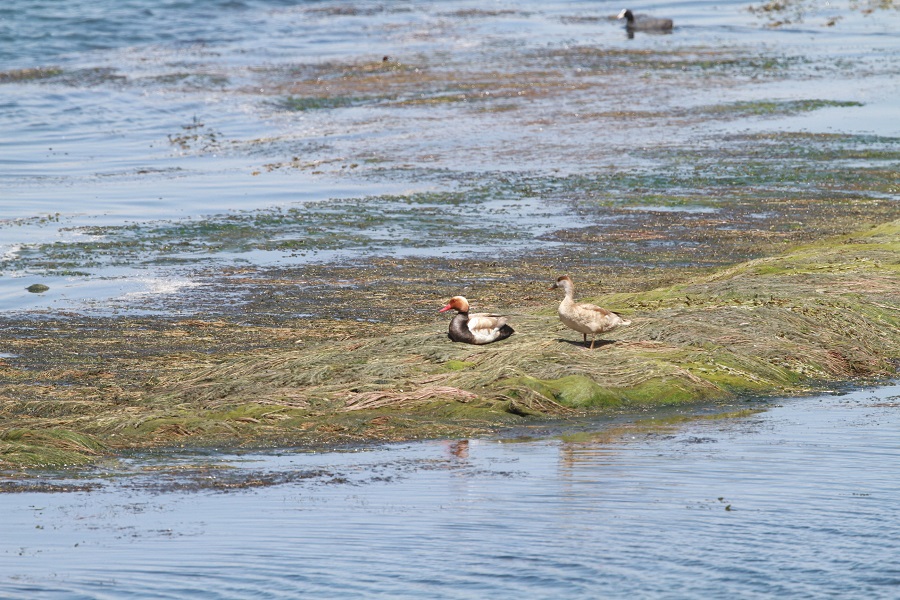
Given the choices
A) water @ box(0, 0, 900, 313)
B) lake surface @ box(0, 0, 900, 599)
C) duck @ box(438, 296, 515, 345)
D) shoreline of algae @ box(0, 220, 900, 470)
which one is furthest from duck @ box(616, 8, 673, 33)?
duck @ box(438, 296, 515, 345)

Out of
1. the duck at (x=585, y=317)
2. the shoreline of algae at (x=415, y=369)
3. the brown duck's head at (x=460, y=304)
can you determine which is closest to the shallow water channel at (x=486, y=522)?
the shoreline of algae at (x=415, y=369)

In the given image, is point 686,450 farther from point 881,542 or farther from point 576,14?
point 576,14

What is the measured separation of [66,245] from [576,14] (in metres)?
35.0

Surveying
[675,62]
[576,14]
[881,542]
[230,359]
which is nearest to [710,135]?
[675,62]

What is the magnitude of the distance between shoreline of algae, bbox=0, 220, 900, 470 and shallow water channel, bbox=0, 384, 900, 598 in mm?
634

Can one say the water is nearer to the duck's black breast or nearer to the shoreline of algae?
the shoreline of algae

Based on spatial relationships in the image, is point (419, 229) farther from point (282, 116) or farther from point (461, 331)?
point (282, 116)

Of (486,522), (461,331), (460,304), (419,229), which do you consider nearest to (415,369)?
(461,331)

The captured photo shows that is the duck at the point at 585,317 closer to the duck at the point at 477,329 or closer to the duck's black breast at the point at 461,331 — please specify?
the duck at the point at 477,329

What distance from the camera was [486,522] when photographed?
30.7ft

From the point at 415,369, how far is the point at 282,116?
19579 mm

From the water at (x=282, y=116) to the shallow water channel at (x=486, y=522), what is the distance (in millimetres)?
6674

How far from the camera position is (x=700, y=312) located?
14359mm

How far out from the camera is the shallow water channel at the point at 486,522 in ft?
27.8
